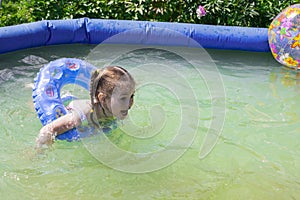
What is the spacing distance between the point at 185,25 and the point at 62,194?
3.57m

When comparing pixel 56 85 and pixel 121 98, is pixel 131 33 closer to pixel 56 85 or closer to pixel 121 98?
pixel 56 85

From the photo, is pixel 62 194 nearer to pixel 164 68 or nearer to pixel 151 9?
pixel 164 68

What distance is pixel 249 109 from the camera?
4430mm

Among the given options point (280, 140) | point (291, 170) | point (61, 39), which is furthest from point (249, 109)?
point (61, 39)

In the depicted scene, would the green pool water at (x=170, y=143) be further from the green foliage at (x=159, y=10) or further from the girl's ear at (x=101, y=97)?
the green foliage at (x=159, y=10)

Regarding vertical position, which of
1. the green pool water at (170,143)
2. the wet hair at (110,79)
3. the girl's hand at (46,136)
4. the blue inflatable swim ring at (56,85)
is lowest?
the green pool water at (170,143)

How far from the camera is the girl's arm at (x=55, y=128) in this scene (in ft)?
10.5

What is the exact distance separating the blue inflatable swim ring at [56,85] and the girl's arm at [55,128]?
0.13ft

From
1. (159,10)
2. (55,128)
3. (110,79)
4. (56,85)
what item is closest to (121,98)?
(110,79)

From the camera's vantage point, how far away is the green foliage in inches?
248

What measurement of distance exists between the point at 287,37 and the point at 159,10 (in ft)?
7.18

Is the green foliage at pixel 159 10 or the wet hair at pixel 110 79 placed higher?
the wet hair at pixel 110 79

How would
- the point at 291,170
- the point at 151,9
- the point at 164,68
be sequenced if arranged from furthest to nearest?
the point at 151,9 → the point at 164,68 → the point at 291,170

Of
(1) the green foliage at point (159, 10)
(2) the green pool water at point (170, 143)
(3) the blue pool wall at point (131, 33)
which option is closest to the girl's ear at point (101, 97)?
(2) the green pool water at point (170, 143)
